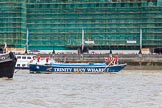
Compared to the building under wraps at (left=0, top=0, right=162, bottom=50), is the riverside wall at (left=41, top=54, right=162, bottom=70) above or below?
below

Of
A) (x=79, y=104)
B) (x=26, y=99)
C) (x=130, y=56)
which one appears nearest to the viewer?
(x=79, y=104)

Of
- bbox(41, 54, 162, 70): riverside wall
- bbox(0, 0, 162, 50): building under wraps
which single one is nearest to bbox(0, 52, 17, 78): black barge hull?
bbox(41, 54, 162, 70): riverside wall

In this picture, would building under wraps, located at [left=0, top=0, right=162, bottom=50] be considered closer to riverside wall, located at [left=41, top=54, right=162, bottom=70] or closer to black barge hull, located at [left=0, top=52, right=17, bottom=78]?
riverside wall, located at [left=41, top=54, right=162, bottom=70]

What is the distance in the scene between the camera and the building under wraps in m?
151

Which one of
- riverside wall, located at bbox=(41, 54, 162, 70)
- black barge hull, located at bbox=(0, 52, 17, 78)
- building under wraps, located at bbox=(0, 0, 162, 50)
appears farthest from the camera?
building under wraps, located at bbox=(0, 0, 162, 50)

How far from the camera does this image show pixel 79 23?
154375 millimetres

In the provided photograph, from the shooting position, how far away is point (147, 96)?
3631 centimetres

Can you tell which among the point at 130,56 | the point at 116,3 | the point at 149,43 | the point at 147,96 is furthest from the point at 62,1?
the point at 147,96

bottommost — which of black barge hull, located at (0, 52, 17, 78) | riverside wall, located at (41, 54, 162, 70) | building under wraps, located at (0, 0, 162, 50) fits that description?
riverside wall, located at (41, 54, 162, 70)

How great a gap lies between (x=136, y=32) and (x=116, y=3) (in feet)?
28.7

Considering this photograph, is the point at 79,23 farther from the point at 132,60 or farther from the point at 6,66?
the point at 6,66

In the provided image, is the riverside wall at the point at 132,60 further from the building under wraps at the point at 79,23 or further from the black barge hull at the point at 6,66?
the building under wraps at the point at 79,23

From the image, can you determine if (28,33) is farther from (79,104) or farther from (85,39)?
(79,104)

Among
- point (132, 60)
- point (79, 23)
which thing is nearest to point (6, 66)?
point (132, 60)
